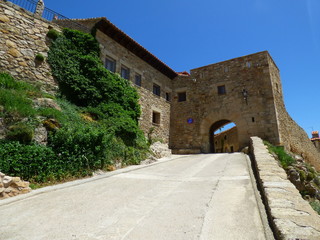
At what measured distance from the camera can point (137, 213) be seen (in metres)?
2.64

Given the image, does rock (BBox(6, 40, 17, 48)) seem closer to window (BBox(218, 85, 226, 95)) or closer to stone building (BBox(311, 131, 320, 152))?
window (BBox(218, 85, 226, 95))

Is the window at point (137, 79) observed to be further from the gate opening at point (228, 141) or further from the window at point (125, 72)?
the gate opening at point (228, 141)

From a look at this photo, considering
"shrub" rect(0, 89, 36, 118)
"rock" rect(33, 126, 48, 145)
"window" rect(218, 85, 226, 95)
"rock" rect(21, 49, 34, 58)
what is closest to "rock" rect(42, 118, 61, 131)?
"rock" rect(33, 126, 48, 145)

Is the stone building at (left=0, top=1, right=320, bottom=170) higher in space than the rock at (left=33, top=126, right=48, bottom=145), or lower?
higher

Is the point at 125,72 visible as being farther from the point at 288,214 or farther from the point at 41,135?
the point at 288,214

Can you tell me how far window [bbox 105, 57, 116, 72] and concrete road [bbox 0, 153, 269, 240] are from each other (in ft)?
26.5

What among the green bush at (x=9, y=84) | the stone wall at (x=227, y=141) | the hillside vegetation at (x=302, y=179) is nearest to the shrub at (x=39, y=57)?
the green bush at (x=9, y=84)

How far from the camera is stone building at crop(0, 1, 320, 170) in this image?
7.95 m

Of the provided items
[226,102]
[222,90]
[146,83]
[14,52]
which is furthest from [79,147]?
[222,90]

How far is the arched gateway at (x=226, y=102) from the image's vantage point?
11.6 metres

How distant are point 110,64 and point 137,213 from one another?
383 inches

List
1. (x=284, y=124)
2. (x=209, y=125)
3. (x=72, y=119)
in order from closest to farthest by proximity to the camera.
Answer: (x=72, y=119) → (x=284, y=124) → (x=209, y=125)

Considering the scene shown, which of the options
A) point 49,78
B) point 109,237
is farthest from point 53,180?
point 49,78

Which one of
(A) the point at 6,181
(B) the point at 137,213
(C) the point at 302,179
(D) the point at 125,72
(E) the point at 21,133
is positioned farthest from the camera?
(D) the point at 125,72
